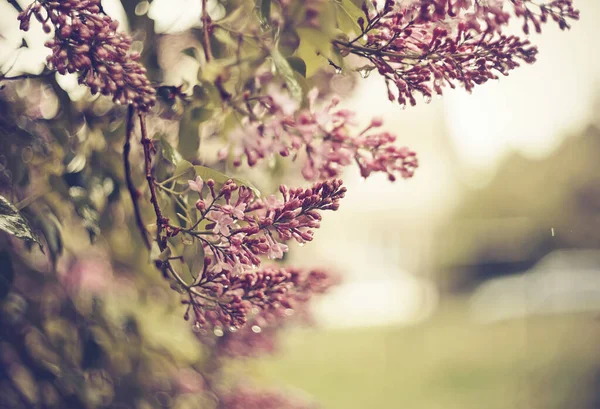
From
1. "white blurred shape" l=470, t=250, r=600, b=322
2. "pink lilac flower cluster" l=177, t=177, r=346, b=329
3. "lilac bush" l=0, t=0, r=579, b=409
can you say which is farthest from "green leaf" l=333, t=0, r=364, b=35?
"white blurred shape" l=470, t=250, r=600, b=322

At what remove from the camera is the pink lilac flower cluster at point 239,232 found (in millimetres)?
830

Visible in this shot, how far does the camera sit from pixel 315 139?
976 millimetres

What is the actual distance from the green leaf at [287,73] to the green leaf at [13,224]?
1.41ft

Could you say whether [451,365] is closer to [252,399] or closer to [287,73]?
[252,399]

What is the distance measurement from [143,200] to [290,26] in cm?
47

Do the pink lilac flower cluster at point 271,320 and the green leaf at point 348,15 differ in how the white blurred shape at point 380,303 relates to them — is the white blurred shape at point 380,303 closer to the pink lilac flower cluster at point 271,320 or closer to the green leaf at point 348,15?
the pink lilac flower cluster at point 271,320

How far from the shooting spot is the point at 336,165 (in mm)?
970

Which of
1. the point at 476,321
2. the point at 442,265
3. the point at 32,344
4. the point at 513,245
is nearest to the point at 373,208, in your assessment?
the point at 442,265

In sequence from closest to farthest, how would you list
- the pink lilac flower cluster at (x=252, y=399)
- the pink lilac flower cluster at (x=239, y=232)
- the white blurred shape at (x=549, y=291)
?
the pink lilac flower cluster at (x=239, y=232)
the pink lilac flower cluster at (x=252, y=399)
the white blurred shape at (x=549, y=291)

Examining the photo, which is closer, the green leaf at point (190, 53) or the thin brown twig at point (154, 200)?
the thin brown twig at point (154, 200)

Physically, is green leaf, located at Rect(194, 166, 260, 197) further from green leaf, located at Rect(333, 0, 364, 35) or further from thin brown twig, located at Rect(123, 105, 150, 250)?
green leaf, located at Rect(333, 0, 364, 35)

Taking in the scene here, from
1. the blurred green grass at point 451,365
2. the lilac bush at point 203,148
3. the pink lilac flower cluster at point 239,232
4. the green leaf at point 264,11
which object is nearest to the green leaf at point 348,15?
the lilac bush at point 203,148

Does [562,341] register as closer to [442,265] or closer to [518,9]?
[518,9]

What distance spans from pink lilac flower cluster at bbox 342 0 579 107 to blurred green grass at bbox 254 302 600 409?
3.99 m
